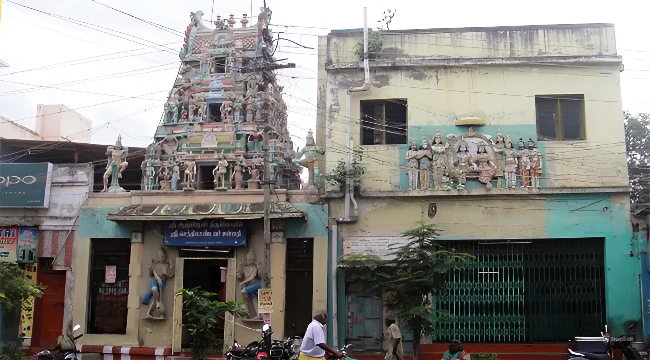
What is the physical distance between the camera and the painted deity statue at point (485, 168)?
62.2 feet

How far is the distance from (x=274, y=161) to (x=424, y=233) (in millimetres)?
6336

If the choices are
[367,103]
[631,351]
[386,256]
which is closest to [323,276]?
[386,256]

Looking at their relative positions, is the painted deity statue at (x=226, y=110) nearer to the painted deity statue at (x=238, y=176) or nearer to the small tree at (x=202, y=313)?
the painted deity statue at (x=238, y=176)

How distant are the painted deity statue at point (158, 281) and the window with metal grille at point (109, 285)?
1.03m

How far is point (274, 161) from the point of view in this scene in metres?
20.8

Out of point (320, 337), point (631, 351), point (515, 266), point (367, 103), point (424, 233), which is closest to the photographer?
point (320, 337)

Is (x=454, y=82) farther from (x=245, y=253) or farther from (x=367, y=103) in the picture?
(x=245, y=253)

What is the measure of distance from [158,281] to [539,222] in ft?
35.8

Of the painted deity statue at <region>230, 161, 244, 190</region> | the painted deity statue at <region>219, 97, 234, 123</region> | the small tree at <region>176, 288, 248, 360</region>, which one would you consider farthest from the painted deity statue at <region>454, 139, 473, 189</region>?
the painted deity statue at <region>219, 97, 234, 123</region>

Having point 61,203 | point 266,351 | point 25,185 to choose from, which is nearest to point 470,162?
point 266,351

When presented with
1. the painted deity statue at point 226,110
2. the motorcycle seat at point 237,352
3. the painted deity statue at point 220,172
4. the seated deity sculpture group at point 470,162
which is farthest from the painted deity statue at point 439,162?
the motorcycle seat at point 237,352

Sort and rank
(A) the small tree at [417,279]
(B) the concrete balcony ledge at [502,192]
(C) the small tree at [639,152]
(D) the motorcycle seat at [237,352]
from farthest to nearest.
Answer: (C) the small tree at [639,152] < (B) the concrete balcony ledge at [502,192] < (A) the small tree at [417,279] < (D) the motorcycle seat at [237,352]

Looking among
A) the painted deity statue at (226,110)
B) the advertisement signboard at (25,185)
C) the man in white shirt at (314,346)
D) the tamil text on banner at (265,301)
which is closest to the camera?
the man in white shirt at (314,346)

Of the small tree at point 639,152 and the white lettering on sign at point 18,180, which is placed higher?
the small tree at point 639,152
